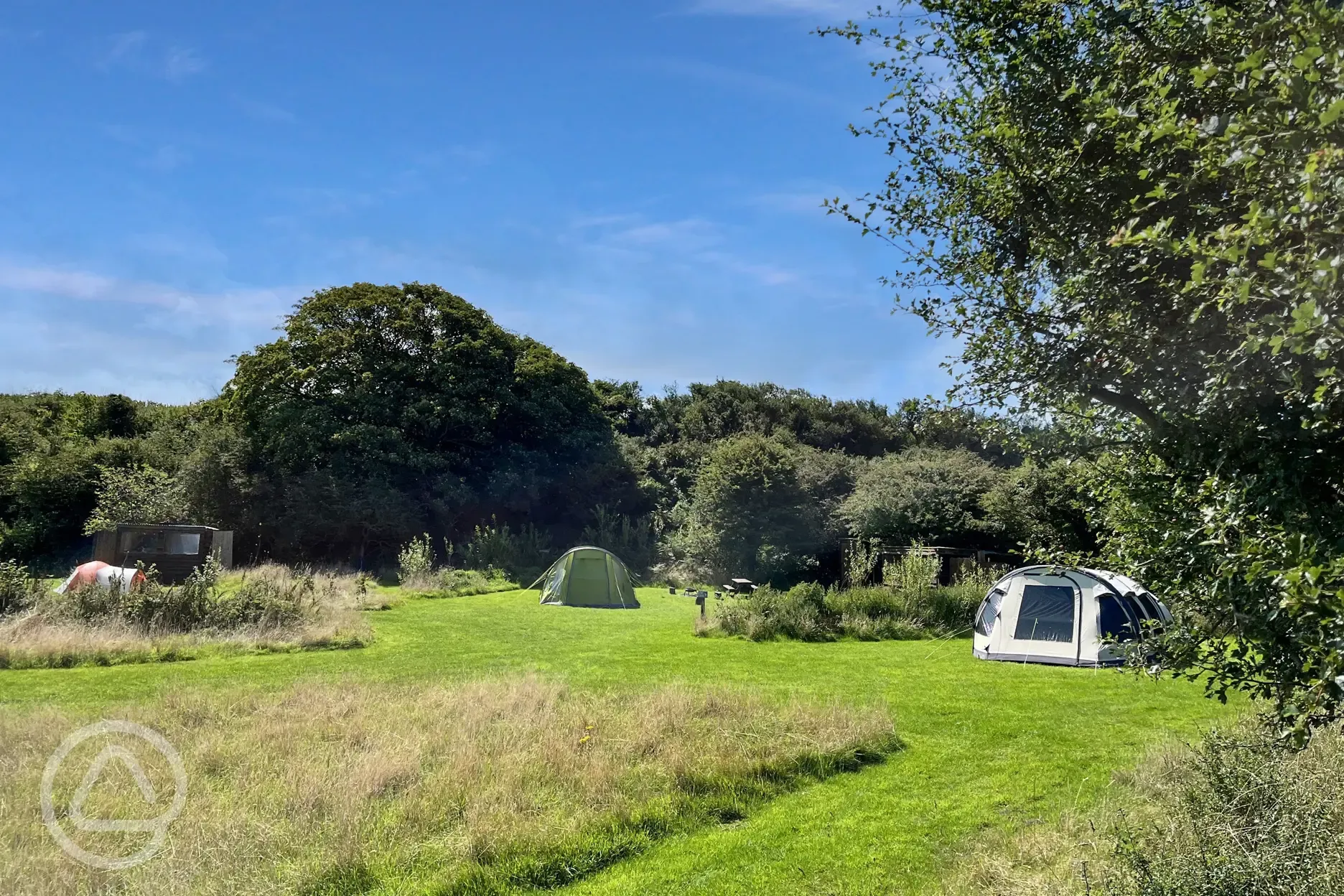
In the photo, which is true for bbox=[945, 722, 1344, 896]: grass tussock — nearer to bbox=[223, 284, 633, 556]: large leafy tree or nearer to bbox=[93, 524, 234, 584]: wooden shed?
bbox=[93, 524, 234, 584]: wooden shed

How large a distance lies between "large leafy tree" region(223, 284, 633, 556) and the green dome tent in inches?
429

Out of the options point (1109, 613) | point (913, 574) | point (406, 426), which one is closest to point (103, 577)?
point (406, 426)

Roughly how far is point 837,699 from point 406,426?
79.9 feet

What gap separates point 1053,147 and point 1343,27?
1.50 meters

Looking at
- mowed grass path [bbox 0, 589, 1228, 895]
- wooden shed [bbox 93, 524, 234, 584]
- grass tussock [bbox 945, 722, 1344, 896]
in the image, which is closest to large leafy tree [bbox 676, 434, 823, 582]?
mowed grass path [bbox 0, 589, 1228, 895]

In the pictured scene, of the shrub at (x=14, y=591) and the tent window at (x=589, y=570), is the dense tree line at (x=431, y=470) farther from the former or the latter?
the shrub at (x=14, y=591)

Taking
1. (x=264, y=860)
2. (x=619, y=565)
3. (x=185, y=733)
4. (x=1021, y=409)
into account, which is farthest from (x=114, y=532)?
(x=1021, y=409)

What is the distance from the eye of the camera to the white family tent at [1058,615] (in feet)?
39.7

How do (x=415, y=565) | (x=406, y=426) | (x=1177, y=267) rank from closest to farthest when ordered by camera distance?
(x=1177, y=267) → (x=415, y=565) → (x=406, y=426)

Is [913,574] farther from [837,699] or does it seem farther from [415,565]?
[415,565]

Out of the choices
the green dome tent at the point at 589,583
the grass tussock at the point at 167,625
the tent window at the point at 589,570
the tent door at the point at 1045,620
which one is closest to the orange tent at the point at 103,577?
the grass tussock at the point at 167,625

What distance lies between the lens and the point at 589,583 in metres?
20.0

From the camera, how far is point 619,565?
20.6 meters

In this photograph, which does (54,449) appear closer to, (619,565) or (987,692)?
(619,565)
